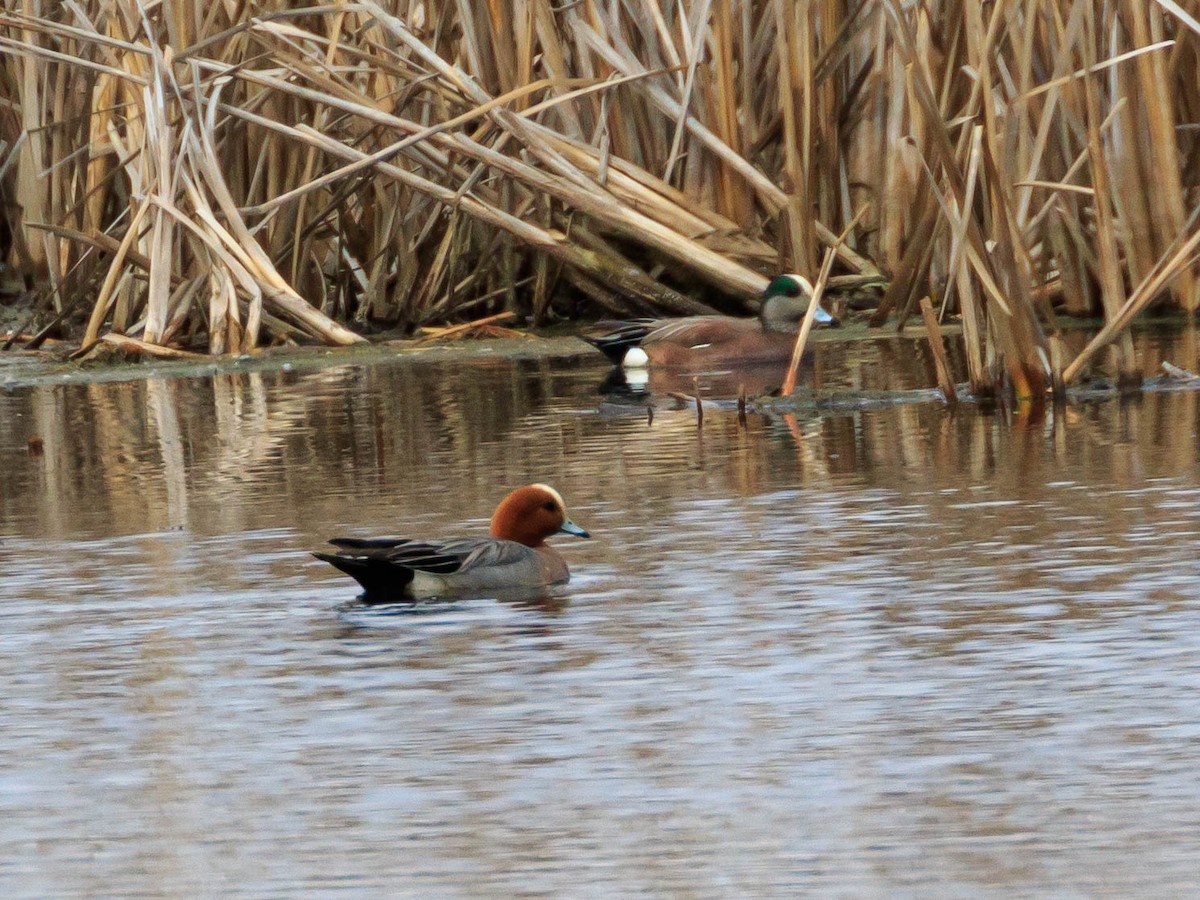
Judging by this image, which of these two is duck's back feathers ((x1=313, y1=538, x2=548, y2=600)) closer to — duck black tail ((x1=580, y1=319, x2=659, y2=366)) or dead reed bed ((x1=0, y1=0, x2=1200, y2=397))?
dead reed bed ((x1=0, y1=0, x2=1200, y2=397))

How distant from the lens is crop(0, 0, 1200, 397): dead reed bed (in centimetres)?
1312

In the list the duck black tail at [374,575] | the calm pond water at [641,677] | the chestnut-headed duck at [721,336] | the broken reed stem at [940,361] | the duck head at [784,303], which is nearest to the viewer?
the calm pond water at [641,677]

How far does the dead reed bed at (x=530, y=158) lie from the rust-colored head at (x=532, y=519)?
613 centimetres

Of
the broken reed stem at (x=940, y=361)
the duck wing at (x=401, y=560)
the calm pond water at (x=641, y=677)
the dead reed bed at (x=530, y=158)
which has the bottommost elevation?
the calm pond water at (x=641, y=677)

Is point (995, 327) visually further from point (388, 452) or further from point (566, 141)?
point (566, 141)

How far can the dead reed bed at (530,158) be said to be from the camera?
13125 mm

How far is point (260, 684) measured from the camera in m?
5.29

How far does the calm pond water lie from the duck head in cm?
410

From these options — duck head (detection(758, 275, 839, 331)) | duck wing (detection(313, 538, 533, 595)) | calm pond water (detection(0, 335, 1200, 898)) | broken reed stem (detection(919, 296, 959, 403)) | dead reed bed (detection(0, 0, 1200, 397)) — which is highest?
dead reed bed (detection(0, 0, 1200, 397))

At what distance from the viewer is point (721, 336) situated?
13703mm

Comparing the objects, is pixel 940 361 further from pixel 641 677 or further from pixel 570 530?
pixel 641 677

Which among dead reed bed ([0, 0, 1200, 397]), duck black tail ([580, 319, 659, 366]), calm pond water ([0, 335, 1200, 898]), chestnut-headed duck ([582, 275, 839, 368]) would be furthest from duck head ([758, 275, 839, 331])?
calm pond water ([0, 335, 1200, 898])

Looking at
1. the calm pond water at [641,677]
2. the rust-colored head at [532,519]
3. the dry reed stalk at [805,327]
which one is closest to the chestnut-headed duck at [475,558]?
the rust-colored head at [532,519]

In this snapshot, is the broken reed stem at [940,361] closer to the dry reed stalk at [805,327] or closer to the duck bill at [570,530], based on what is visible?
the dry reed stalk at [805,327]
